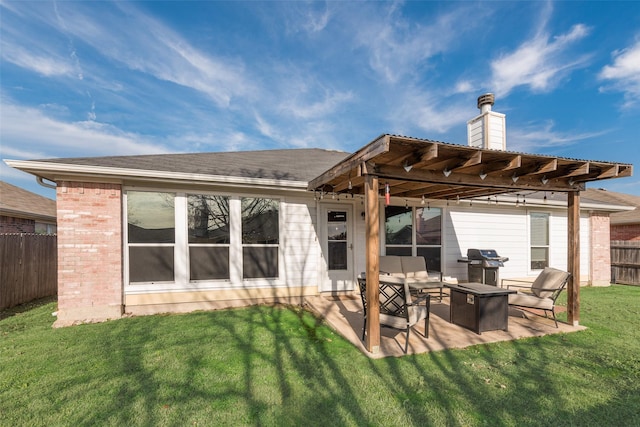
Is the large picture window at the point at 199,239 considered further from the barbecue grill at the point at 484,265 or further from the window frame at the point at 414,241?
the barbecue grill at the point at 484,265

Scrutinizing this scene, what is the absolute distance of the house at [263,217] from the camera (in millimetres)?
4695

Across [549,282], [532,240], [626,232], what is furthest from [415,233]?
[626,232]

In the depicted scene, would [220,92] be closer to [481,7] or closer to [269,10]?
[269,10]

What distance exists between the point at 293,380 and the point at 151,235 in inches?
170

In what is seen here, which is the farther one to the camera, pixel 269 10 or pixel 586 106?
pixel 586 106

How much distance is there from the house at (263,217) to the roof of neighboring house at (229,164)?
0.04 metres

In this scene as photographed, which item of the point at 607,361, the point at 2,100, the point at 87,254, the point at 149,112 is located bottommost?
the point at 607,361

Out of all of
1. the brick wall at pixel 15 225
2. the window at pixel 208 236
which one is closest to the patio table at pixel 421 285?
the window at pixel 208 236

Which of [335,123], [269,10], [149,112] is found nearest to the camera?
[269,10]

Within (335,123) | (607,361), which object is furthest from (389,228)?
(335,123)

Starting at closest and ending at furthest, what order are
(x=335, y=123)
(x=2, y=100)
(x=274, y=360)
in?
(x=274, y=360) → (x=2, y=100) → (x=335, y=123)

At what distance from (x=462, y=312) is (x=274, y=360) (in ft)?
10.9

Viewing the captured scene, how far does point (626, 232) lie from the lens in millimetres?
14258

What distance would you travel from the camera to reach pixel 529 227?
9.31 meters
